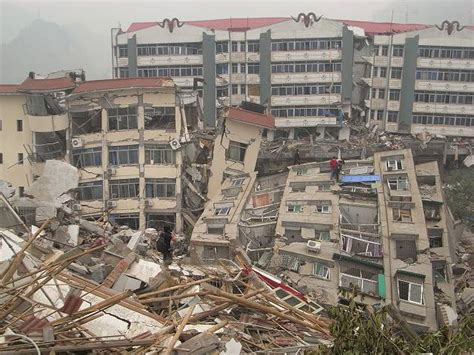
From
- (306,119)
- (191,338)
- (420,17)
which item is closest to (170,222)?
(306,119)

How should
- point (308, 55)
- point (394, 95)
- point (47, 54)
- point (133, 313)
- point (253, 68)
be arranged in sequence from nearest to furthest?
point (133, 313) < point (308, 55) < point (394, 95) < point (253, 68) < point (47, 54)

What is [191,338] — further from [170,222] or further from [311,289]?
[170,222]

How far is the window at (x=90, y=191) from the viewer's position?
25234mm

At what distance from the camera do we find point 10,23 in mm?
136500

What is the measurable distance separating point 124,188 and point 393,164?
548 inches

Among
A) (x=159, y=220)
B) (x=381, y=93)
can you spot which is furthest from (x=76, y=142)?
(x=381, y=93)

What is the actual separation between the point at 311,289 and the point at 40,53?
103m

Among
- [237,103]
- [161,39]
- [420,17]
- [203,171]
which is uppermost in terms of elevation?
[420,17]

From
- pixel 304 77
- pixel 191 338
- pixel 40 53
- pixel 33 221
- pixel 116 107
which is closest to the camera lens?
Result: pixel 191 338

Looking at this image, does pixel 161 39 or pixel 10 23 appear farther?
pixel 10 23

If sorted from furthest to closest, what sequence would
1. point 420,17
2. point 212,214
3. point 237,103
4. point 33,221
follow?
point 420,17 → point 237,103 → point 212,214 → point 33,221

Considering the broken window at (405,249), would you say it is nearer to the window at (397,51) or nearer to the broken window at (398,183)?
the broken window at (398,183)

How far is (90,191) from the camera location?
25.4 meters

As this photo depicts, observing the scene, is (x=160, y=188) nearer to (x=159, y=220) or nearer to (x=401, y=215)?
(x=159, y=220)
